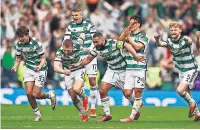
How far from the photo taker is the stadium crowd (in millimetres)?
34831

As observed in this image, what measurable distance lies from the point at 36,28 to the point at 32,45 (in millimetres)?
12651

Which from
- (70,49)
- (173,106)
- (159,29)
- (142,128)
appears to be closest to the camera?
(142,128)

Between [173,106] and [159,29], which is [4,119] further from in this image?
[159,29]

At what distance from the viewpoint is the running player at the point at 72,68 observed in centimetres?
2388

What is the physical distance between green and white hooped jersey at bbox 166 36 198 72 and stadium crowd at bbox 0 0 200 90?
964 centimetres

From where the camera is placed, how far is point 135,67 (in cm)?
2400

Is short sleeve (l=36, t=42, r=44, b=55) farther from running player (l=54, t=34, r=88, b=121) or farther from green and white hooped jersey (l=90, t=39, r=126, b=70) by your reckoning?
green and white hooped jersey (l=90, t=39, r=126, b=70)

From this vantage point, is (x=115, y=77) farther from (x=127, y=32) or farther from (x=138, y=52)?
(x=127, y=32)

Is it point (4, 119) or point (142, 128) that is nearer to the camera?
point (142, 128)

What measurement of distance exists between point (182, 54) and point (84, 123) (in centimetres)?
315

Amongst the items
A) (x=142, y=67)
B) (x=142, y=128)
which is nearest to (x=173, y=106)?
(x=142, y=67)

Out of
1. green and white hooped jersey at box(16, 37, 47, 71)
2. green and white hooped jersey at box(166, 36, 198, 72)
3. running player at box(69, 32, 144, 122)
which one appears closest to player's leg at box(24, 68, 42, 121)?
green and white hooped jersey at box(16, 37, 47, 71)

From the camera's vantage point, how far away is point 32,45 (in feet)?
80.5

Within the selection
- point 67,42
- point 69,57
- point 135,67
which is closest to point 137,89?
point 135,67
